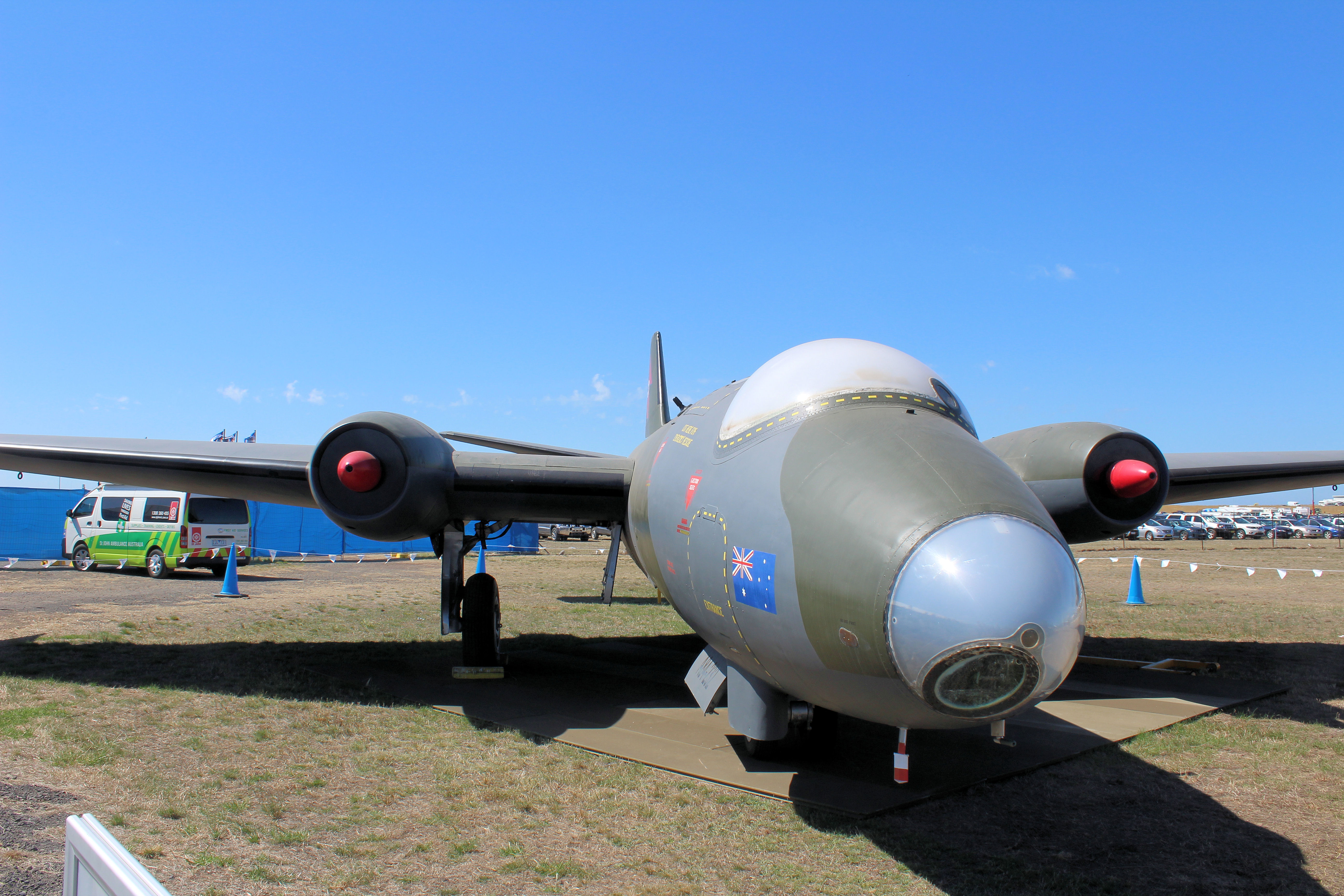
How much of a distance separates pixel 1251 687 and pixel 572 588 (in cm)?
1435

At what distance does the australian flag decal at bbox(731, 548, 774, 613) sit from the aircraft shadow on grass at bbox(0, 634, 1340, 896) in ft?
4.89

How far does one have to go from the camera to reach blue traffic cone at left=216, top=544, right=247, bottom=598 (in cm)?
1761

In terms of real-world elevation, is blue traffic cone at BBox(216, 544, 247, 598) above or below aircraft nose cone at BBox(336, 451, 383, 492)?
below

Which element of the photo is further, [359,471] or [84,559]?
[84,559]

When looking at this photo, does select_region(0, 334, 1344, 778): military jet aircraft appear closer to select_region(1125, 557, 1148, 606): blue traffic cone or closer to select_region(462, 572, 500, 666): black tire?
select_region(462, 572, 500, 666): black tire

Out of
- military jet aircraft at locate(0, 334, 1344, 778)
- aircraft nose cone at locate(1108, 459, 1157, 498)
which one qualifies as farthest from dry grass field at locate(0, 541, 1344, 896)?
aircraft nose cone at locate(1108, 459, 1157, 498)

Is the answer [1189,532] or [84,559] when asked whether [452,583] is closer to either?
[84,559]

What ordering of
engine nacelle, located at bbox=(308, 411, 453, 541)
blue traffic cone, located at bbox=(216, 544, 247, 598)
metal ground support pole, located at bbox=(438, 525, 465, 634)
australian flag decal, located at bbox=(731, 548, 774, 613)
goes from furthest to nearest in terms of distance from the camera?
blue traffic cone, located at bbox=(216, 544, 247, 598) → metal ground support pole, located at bbox=(438, 525, 465, 634) → engine nacelle, located at bbox=(308, 411, 453, 541) → australian flag decal, located at bbox=(731, 548, 774, 613)

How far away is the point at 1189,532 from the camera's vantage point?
54469 millimetres

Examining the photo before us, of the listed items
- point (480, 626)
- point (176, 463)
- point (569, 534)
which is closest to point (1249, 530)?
point (569, 534)

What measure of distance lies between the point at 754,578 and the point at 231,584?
17.2 m

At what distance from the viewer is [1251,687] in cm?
879

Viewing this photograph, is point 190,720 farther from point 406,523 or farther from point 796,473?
point 796,473

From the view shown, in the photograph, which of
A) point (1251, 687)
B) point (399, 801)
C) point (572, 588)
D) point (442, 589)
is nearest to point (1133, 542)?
point (572, 588)
